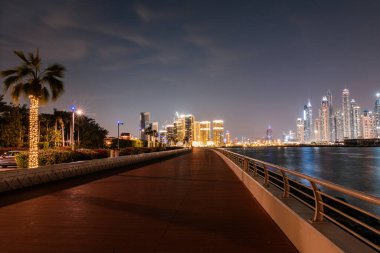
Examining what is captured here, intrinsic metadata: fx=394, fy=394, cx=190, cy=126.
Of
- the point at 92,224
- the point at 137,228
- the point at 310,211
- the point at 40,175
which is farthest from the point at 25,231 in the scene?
the point at 40,175

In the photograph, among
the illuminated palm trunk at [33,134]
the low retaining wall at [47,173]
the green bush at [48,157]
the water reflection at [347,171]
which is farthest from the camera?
the water reflection at [347,171]

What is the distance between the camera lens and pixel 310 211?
7414 millimetres

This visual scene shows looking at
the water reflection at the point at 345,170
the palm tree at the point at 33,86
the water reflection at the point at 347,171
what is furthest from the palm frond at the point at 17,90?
the water reflection at the point at 345,170

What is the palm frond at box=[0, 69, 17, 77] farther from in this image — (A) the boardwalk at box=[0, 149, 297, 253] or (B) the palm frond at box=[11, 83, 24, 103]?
(A) the boardwalk at box=[0, 149, 297, 253]

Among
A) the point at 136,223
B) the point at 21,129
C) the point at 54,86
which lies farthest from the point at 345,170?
the point at 136,223

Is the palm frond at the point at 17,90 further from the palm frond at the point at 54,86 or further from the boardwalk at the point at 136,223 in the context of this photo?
the boardwalk at the point at 136,223

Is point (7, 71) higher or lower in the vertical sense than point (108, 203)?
higher

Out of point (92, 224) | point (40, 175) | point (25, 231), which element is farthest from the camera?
point (40, 175)

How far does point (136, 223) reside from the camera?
8.73 metres

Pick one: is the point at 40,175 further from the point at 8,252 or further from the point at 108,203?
the point at 8,252

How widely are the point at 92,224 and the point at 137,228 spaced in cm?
110

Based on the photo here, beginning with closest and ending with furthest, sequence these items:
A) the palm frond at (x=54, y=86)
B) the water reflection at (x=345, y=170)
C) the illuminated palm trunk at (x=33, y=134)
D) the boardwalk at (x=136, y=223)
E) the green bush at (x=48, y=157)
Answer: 1. the boardwalk at (x=136, y=223)
2. the illuminated palm trunk at (x=33, y=134)
3. the palm frond at (x=54, y=86)
4. the green bush at (x=48, y=157)
5. the water reflection at (x=345, y=170)

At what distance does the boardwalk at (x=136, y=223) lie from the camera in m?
6.85

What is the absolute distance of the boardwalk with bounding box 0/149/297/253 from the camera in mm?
6852
